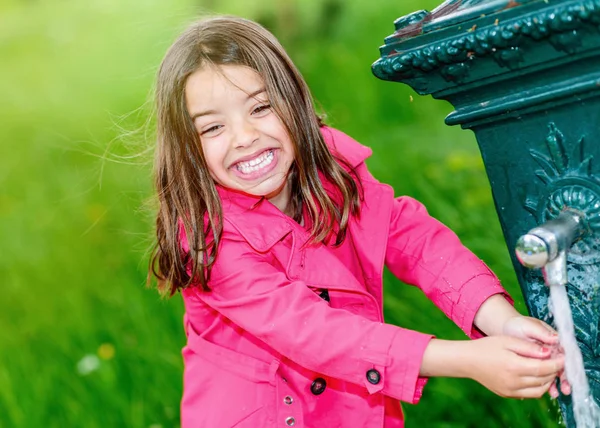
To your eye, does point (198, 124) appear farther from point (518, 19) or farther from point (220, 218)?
point (518, 19)

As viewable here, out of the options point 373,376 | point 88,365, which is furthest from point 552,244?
point 88,365

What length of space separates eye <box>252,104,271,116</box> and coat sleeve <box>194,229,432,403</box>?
0.31m

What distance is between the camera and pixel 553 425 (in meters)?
2.50

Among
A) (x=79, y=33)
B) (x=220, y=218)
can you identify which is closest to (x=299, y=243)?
(x=220, y=218)

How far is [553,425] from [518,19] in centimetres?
147

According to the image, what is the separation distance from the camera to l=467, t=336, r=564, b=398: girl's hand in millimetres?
1555

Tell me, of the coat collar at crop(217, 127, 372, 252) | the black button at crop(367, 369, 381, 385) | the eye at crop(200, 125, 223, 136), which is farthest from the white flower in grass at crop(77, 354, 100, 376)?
the black button at crop(367, 369, 381, 385)

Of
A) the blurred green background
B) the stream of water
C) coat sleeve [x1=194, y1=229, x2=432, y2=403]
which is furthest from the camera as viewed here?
the blurred green background

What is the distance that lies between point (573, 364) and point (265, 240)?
28.9 inches

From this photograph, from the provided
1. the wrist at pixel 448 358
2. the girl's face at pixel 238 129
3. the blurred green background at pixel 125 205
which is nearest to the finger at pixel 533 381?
the wrist at pixel 448 358

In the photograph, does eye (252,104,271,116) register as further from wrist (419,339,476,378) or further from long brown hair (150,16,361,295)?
wrist (419,339,476,378)

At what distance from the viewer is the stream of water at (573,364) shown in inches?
60.9

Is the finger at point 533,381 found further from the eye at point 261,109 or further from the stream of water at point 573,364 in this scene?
the eye at point 261,109

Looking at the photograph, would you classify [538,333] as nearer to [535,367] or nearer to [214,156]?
[535,367]
